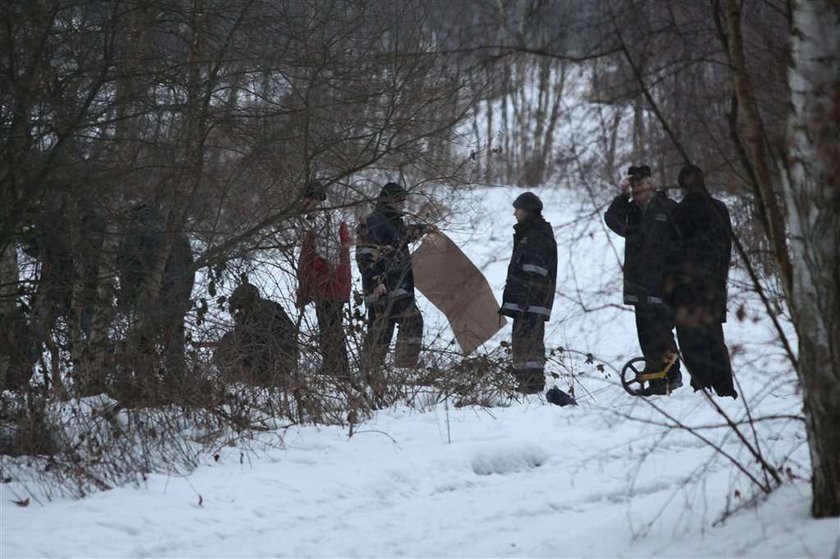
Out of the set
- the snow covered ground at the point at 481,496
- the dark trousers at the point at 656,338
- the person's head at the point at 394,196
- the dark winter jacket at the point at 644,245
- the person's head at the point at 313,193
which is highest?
the person's head at the point at 394,196

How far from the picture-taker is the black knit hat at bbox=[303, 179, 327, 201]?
966cm

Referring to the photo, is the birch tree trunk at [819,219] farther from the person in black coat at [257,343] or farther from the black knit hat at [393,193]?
the black knit hat at [393,193]

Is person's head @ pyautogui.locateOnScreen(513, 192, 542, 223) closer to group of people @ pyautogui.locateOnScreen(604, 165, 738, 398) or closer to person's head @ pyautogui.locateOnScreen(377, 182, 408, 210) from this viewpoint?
group of people @ pyautogui.locateOnScreen(604, 165, 738, 398)

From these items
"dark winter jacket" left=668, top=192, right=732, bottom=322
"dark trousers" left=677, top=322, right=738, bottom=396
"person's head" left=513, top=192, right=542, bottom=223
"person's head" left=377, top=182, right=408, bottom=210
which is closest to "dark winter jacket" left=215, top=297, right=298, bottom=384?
"person's head" left=377, top=182, right=408, bottom=210

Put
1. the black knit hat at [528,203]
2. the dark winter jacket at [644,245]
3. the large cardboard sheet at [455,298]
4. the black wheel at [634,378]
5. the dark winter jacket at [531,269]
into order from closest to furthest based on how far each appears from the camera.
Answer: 1. the dark winter jacket at [644,245]
2. the black wheel at [634,378]
3. the large cardboard sheet at [455,298]
4. the black knit hat at [528,203]
5. the dark winter jacket at [531,269]

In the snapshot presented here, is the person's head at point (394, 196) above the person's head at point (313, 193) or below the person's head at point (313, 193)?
above

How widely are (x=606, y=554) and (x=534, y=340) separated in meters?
5.47

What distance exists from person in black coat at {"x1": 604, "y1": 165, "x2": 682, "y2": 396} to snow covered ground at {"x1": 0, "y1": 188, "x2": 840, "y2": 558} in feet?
3.95

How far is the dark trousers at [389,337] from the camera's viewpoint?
9570 mm

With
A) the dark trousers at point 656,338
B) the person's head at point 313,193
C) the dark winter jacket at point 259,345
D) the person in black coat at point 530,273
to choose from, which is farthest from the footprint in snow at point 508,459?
the person in black coat at point 530,273

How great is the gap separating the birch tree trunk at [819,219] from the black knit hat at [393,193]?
541cm

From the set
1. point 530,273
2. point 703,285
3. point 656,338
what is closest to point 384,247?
point 530,273

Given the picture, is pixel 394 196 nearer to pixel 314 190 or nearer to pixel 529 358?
pixel 314 190

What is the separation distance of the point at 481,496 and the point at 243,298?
11.1 feet
